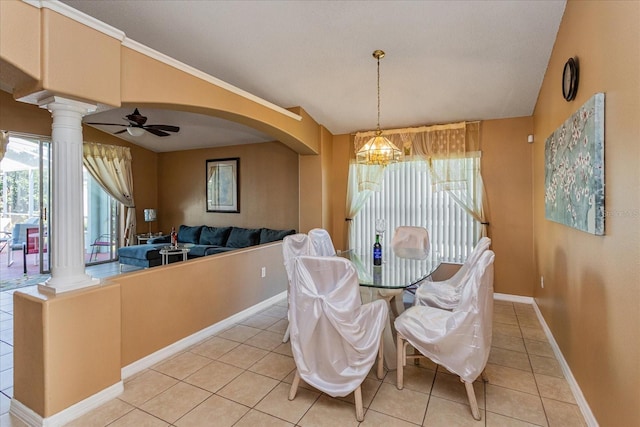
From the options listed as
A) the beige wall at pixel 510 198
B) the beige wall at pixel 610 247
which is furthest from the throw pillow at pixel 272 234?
the beige wall at pixel 610 247

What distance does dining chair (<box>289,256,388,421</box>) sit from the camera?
1833 millimetres

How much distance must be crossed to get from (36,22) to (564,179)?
3528 millimetres

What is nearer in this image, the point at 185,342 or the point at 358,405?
the point at 358,405

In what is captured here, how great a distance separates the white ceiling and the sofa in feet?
7.69

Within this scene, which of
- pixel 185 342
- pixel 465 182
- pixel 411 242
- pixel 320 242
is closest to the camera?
pixel 185 342

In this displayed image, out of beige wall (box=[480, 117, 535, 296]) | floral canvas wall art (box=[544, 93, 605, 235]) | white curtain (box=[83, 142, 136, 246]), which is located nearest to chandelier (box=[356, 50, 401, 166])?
floral canvas wall art (box=[544, 93, 605, 235])

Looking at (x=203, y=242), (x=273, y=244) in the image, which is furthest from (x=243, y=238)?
(x=273, y=244)

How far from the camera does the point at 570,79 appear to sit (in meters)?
2.18

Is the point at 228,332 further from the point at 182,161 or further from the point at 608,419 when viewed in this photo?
the point at 182,161

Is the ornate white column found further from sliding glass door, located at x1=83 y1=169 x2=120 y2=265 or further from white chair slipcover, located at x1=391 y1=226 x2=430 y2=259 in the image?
sliding glass door, located at x1=83 y1=169 x2=120 y2=265

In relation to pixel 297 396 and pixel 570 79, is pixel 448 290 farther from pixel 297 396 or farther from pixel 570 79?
pixel 570 79

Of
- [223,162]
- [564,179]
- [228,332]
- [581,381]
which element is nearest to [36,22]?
[228,332]

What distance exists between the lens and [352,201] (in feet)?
16.5

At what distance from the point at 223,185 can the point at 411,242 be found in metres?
4.05
